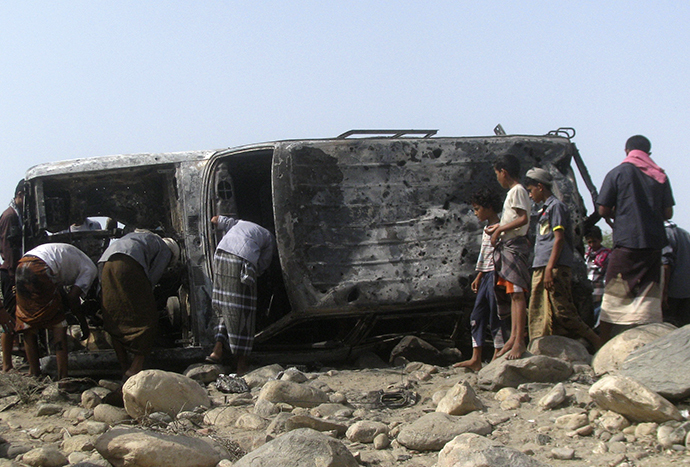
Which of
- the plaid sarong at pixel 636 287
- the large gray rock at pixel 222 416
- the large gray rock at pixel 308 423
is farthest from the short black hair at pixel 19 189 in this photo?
the plaid sarong at pixel 636 287

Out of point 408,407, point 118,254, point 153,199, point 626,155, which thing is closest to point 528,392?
point 408,407

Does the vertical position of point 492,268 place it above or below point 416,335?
above

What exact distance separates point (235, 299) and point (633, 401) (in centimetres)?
288

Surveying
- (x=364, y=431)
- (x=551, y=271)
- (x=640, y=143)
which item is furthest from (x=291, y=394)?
(x=640, y=143)

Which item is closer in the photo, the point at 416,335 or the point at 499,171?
the point at 499,171

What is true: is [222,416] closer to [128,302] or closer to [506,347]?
[128,302]

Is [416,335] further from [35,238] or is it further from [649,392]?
[35,238]

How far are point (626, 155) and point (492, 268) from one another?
1305 mm

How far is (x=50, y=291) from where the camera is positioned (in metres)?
5.08

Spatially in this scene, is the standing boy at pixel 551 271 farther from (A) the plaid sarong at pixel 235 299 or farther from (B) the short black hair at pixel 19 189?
(B) the short black hair at pixel 19 189

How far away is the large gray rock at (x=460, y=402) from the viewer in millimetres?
3820

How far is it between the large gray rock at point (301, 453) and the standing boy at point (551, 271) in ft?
7.70

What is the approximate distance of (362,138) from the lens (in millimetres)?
5266

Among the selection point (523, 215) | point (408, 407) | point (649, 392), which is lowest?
point (408, 407)
